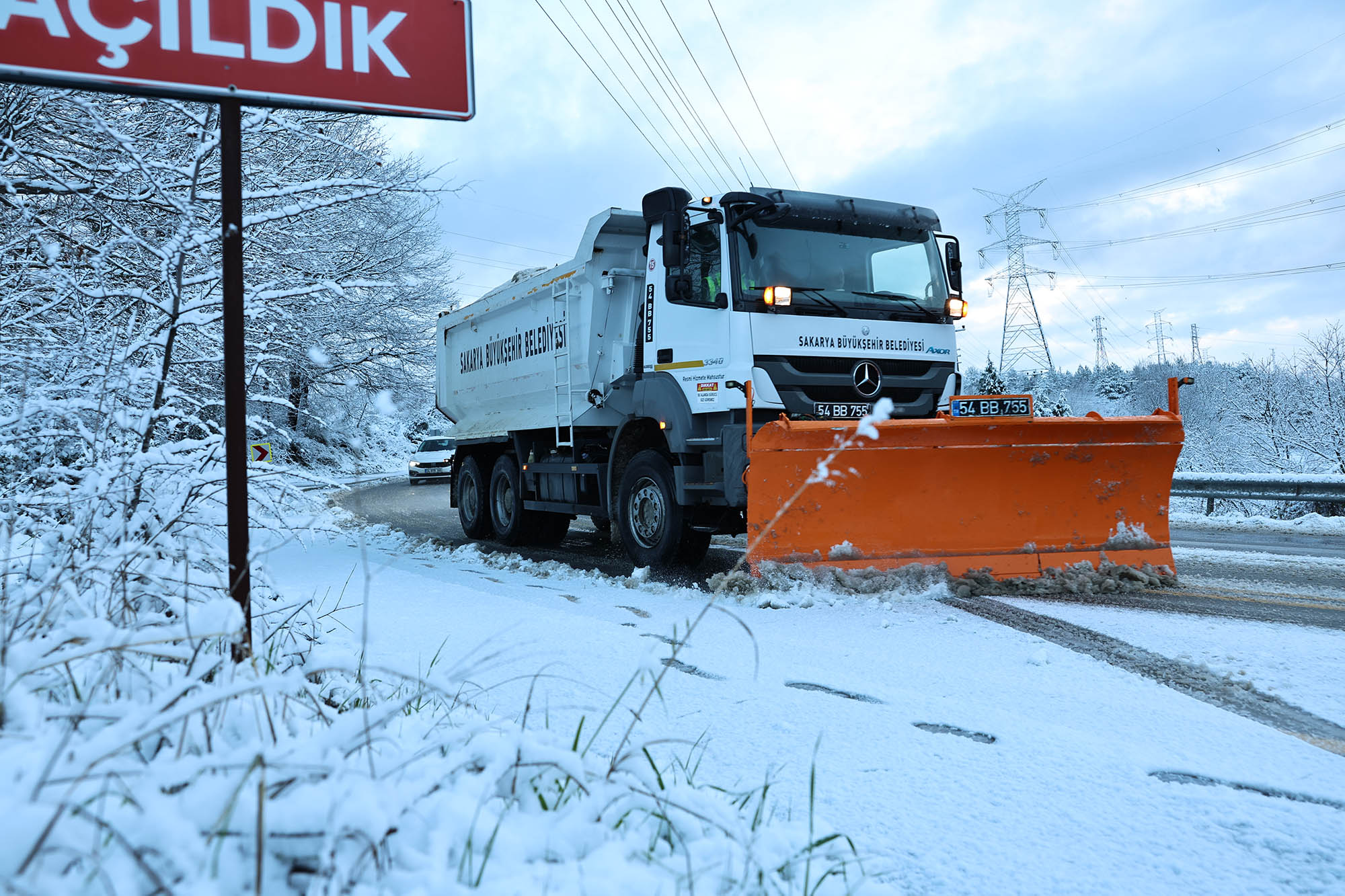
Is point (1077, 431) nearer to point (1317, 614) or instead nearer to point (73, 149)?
point (1317, 614)

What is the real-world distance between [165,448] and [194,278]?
2.12 ft

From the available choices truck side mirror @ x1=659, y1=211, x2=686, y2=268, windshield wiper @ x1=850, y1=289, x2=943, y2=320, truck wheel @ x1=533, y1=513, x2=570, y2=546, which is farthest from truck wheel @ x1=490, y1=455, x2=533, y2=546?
windshield wiper @ x1=850, y1=289, x2=943, y2=320

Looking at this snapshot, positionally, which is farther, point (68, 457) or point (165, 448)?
point (68, 457)

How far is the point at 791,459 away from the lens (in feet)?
19.7

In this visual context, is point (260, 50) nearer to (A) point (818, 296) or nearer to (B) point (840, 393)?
(A) point (818, 296)

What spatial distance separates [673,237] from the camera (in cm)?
696

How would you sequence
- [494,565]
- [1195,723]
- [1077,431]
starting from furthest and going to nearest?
[494,565] < [1077,431] < [1195,723]

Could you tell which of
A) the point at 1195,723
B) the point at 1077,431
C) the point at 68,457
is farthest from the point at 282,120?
the point at 1077,431

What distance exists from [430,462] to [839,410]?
20519 millimetres

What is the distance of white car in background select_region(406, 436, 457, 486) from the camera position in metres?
25.5

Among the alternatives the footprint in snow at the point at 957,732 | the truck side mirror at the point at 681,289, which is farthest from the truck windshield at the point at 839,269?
the footprint in snow at the point at 957,732

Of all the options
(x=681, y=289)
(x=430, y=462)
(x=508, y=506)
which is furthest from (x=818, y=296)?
(x=430, y=462)

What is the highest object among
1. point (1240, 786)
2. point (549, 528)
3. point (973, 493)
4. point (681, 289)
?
point (681, 289)

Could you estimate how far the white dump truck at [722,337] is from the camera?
6656mm
